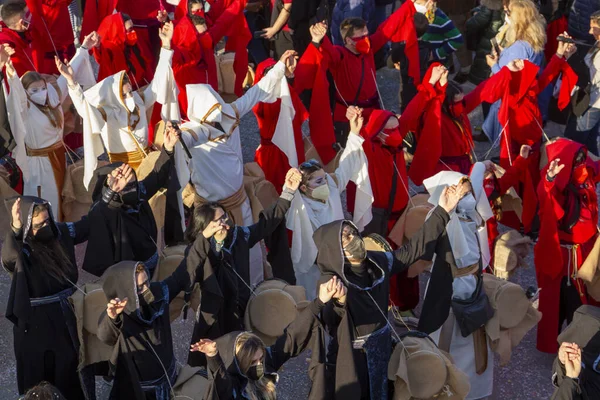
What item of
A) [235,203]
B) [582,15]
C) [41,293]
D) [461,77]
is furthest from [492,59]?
[41,293]

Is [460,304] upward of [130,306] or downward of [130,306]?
downward

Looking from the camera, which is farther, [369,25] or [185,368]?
[369,25]

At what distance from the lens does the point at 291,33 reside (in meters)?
11.2

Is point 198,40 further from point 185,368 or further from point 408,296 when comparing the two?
point 185,368

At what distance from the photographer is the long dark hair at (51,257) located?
21.4 feet

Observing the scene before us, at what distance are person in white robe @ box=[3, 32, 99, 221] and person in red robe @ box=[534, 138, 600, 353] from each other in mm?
3682

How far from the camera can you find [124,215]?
7.17m

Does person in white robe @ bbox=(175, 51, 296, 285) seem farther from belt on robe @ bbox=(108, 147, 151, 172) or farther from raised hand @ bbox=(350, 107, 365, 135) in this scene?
raised hand @ bbox=(350, 107, 365, 135)

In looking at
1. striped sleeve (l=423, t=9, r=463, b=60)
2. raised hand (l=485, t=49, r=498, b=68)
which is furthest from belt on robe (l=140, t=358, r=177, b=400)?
striped sleeve (l=423, t=9, r=463, b=60)

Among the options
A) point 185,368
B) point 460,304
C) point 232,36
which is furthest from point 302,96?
point 185,368

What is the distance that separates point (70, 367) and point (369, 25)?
19.5 ft

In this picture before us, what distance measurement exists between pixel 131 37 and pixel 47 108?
1.44 m

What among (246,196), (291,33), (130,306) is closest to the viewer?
(130,306)

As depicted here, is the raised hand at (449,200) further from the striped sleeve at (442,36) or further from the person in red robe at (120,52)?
the striped sleeve at (442,36)
